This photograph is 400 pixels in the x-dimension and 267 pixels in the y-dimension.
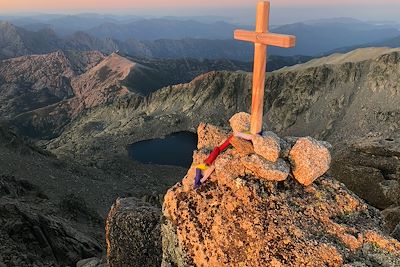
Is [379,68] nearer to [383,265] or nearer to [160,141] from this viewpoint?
[160,141]

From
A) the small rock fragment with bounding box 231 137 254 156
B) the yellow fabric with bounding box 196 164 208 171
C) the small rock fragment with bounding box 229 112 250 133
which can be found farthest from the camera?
the small rock fragment with bounding box 229 112 250 133

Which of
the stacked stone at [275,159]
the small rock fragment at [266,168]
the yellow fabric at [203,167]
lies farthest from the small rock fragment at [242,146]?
the yellow fabric at [203,167]

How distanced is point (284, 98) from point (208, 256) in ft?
334

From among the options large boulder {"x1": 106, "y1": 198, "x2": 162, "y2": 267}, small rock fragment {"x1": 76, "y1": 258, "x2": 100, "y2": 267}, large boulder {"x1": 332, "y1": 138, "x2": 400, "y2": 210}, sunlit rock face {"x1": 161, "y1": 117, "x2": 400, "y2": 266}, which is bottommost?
small rock fragment {"x1": 76, "y1": 258, "x2": 100, "y2": 267}

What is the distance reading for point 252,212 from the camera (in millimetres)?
9742

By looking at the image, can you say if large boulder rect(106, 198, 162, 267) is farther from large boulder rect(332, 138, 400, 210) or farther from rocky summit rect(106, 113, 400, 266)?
large boulder rect(332, 138, 400, 210)

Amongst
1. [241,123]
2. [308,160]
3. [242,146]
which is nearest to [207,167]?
[242,146]

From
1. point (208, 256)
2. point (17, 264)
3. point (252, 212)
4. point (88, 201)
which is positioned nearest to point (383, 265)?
point (252, 212)

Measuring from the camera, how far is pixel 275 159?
33.7ft

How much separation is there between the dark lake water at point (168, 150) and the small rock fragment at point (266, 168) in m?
83.0

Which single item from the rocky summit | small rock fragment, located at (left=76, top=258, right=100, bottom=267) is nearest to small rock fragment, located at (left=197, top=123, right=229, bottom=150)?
the rocky summit

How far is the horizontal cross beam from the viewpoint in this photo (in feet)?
31.2

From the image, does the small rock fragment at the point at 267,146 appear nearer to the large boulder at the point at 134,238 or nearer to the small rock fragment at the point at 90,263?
the large boulder at the point at 134,238

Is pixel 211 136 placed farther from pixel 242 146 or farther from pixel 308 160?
pixel 308 160
